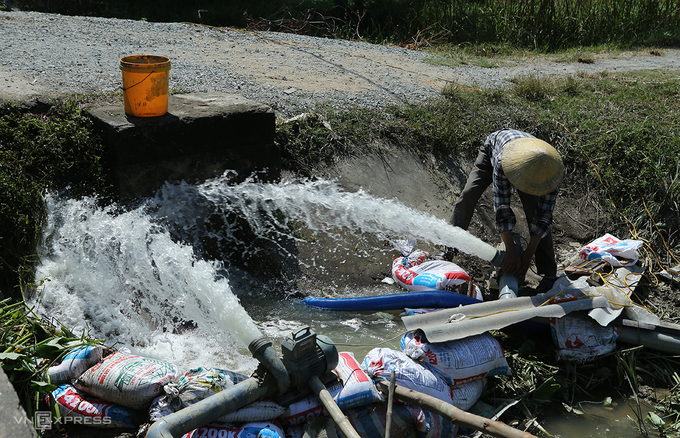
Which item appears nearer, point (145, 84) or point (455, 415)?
point (455, 415)

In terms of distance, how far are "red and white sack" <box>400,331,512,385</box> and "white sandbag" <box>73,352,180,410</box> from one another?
1215 mm

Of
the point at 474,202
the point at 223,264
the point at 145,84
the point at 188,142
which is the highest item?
the point at 145,84

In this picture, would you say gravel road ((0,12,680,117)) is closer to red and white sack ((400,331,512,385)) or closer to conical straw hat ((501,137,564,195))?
conical straw hat ((501,137,564,195))

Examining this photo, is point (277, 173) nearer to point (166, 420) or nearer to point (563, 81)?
point (166, 420)

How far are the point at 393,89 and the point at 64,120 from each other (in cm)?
341

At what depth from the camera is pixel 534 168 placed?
119 inches

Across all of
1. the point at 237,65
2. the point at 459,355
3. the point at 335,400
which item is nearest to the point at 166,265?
the point at 335,400

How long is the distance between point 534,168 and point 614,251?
52.0 inches

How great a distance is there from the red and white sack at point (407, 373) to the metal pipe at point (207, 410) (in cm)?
61

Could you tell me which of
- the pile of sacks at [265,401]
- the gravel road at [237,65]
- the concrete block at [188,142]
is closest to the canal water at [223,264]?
the concrete block at [188,142]

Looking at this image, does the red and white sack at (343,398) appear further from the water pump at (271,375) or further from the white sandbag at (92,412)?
the white sandbag at (92,412)

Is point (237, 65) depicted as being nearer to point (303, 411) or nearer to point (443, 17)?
point (303, 411)

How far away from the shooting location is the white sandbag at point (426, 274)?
3.35m

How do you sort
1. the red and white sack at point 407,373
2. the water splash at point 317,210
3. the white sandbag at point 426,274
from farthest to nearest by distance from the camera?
the water splash at point 317,210
the white sandbag at point 426,274
the red and white sack at point 407,373
